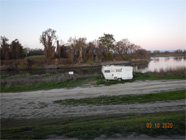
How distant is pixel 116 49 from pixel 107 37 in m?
11.8

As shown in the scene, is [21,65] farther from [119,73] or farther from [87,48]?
[119,73]

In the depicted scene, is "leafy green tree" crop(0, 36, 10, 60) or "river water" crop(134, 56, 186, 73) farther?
"leafy green tree" crop(0, 36, 10, 60)

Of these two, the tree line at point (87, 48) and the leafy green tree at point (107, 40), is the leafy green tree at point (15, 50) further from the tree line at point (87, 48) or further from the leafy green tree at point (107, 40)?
the leafy green tree at point (107, 40)

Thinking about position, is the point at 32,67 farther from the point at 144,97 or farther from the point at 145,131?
the point at 145,131

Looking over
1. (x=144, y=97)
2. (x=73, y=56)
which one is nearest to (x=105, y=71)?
(x=144, y=97)

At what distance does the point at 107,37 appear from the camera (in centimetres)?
8544
